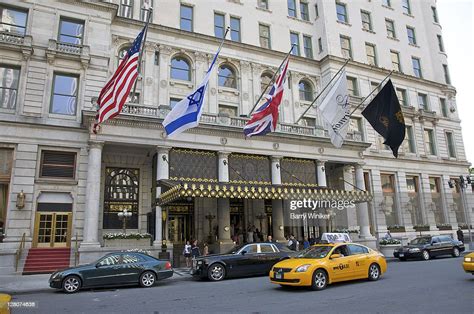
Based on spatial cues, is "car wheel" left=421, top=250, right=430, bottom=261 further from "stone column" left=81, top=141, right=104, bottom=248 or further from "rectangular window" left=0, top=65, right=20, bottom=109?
"rectangular window" left=0, top=65, right=20, bottom=109

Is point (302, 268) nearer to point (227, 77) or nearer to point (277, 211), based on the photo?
point (277, 211)

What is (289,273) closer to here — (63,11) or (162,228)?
(162,228)

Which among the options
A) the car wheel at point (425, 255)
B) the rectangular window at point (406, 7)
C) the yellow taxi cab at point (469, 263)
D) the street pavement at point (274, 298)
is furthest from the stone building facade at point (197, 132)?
the yellow taxi cab at point (469, 263)

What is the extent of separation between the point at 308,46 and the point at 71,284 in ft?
103

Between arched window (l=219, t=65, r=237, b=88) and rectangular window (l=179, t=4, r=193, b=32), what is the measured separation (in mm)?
4392

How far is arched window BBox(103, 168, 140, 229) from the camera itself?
24344 millimetres

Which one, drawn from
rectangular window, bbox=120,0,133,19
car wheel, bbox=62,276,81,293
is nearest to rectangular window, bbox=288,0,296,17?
rectangular window, bbox=120,0,133,19

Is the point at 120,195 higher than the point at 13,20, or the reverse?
the point at 13,20

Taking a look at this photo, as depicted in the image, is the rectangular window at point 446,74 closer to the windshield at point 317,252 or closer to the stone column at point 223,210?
the stone column at point 223,210

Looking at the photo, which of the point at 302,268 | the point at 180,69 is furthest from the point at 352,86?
the point at 302,268

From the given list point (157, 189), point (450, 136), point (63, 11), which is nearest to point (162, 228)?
point (157, 189)

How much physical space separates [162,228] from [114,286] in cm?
822

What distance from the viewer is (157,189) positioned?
22.6 metres

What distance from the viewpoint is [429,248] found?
22875 mm
